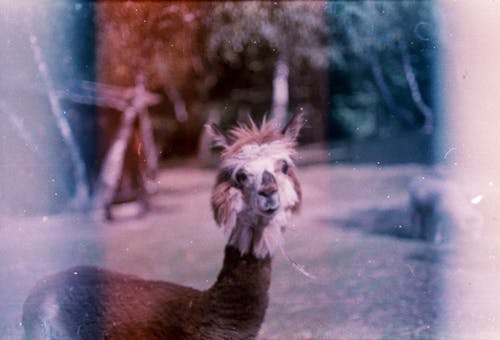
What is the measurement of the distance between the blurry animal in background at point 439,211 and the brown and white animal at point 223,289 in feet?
2.55

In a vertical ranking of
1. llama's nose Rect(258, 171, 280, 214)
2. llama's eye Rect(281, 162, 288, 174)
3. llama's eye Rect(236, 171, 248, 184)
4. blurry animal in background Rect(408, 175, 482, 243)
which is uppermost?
llama's eye Rect(281, 162, 288, 174)

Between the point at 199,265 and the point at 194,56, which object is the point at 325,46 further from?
the point at 199,265

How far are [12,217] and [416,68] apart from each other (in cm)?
248

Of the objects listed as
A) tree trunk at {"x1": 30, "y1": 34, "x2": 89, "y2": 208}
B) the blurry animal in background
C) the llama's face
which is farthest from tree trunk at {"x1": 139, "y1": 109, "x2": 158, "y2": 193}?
the blurry animal in background

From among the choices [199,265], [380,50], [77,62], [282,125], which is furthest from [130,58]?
[380,50]

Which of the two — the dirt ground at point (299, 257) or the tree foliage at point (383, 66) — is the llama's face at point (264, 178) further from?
the tree foliage at point (383, 66)

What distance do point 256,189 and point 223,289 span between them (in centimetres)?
56

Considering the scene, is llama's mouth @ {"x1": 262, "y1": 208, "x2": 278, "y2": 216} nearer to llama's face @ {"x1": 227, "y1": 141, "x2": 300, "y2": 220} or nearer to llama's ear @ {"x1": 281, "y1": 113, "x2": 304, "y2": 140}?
llama's face @ {"x1": 227, "y1": 141, "x2": 300, "y2": 220}

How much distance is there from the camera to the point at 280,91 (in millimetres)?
3246

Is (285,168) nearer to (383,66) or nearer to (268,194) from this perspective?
(268,194)

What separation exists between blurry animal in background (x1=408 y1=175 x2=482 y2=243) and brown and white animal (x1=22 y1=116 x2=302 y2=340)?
78cm

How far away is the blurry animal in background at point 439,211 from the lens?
10.8 feet

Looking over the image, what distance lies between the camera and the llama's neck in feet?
9.47

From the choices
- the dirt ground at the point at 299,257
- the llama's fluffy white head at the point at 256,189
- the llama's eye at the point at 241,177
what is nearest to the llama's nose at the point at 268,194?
the llama's fluffy white head at the point at 256,189
